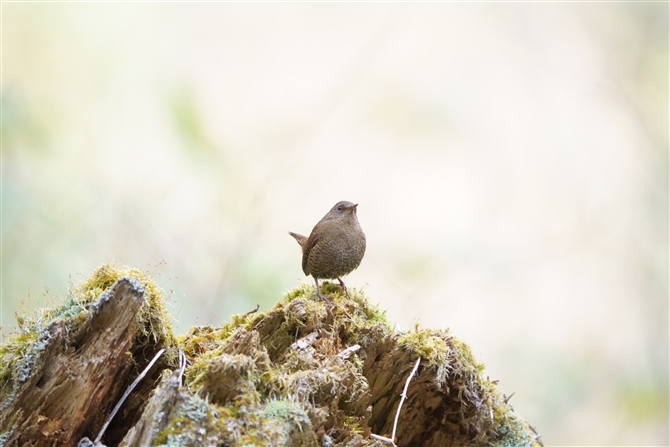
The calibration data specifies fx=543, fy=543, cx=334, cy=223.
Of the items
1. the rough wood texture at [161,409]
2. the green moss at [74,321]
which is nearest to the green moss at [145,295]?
the green moss at [74,321]

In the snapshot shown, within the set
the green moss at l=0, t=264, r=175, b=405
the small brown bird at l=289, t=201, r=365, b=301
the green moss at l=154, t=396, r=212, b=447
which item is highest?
the small brown bird at l=289, t=201, r=365, b=301

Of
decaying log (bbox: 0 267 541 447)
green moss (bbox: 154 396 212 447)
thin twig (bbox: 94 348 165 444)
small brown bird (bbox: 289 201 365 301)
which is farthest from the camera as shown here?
small brown bird (bbox: 289 201 365 301)

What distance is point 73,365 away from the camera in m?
1.94

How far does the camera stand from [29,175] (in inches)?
188

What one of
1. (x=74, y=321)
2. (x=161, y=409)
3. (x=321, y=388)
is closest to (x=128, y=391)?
(x=74, y=321)

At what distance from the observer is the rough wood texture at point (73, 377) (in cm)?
188

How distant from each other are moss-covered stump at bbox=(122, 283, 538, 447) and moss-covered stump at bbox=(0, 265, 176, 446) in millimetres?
302

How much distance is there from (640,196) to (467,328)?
2311 millimetres

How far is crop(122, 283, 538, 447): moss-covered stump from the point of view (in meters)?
1.68

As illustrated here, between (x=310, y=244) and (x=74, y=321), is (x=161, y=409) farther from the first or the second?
(x=310, y=244)

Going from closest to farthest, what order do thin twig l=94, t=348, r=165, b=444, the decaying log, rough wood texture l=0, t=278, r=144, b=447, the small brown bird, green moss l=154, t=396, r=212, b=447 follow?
1. green moss l=154, t=396, r=212, b=447
2. the decaying log
3. rough wood texture l=0, t=278, r=144, b=447
4. thin twig l=94, t=348, r=165, b=444
5. the small brown bird

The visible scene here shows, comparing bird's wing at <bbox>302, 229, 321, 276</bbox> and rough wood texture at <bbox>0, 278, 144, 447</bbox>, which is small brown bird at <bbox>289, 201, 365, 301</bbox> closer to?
bird's wing at <bbox>302, 229, 321, 276</bbox>

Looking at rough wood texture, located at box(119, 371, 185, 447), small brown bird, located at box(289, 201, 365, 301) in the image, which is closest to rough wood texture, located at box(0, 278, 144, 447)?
rough wood texture, located at box(119, 371, 185, 447)

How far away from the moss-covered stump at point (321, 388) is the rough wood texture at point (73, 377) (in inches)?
12.0
